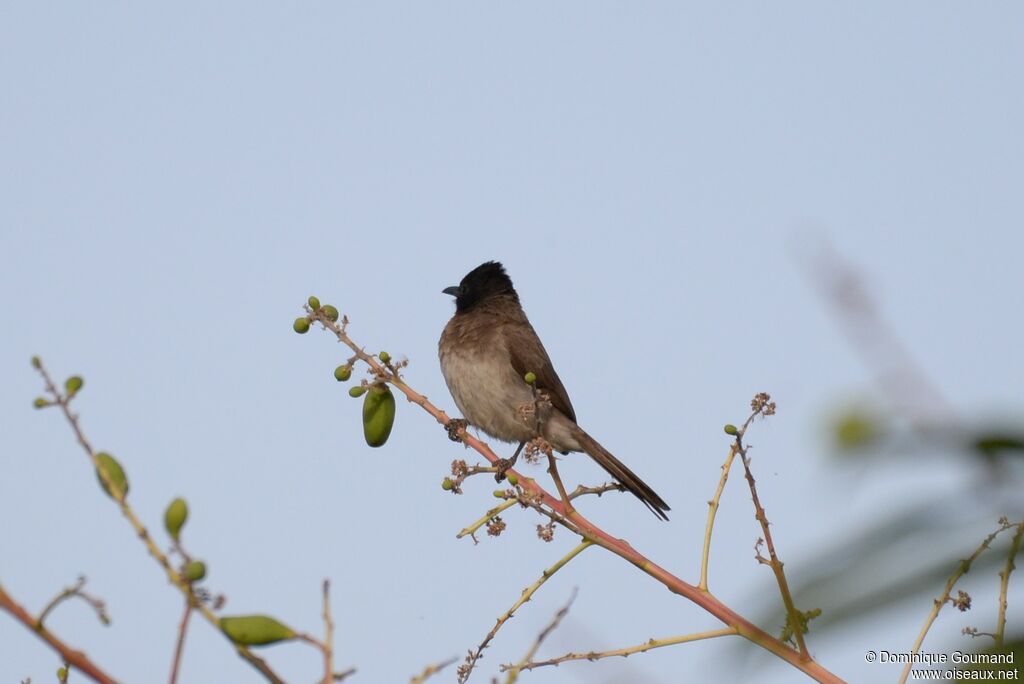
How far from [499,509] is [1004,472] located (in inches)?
97.9

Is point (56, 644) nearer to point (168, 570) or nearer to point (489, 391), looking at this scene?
point (168, 570)

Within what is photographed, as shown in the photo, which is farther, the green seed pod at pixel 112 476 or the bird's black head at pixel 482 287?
the bird's black head at pixel 482 287

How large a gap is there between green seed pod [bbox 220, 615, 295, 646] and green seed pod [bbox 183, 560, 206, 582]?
0.07m

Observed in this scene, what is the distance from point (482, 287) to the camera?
8812 mm

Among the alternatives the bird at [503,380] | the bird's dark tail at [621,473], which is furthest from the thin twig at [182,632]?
the bird at [503,380]

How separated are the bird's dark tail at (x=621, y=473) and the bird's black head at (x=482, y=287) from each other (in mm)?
1650

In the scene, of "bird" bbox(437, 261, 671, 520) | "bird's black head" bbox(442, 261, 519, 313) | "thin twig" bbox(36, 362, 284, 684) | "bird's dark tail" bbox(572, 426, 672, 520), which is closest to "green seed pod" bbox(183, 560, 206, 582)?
"thin twig" bbox(36, 362, 284, 684)

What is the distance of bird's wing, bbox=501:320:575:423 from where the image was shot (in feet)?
25.1

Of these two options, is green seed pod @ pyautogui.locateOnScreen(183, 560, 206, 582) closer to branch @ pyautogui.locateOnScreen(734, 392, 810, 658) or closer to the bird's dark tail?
branch @ pyautogui.locateOnScreen(734, 392, 810, 658)

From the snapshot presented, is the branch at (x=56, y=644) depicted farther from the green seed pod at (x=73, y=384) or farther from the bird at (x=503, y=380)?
the bird at (x=503, y=380)

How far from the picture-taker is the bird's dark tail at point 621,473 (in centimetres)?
630

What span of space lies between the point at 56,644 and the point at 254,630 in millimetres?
227

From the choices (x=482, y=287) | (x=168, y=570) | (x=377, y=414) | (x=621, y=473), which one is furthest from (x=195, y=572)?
(x=482, y=287)

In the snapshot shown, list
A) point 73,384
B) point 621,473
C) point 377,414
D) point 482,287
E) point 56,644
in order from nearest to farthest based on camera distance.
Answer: point 56,644, point 73,384, point 377,414, point 621,473, point 482,287
